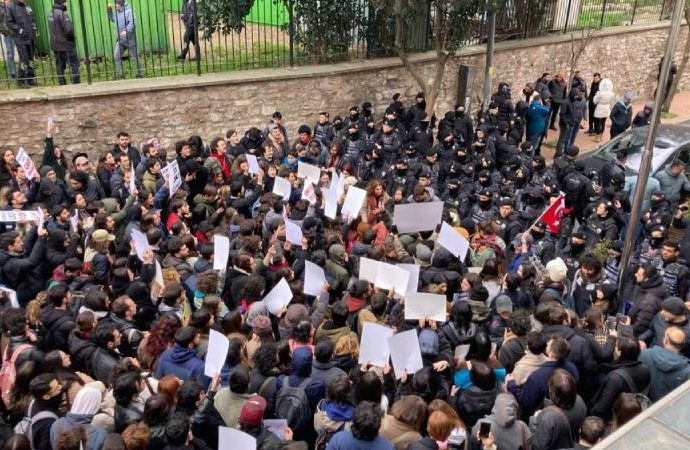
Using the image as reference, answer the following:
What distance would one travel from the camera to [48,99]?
10273mm

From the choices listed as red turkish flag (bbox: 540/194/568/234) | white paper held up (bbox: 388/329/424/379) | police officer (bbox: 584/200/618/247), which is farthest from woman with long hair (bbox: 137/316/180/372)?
police officer (bbox: 584/200/618/247)

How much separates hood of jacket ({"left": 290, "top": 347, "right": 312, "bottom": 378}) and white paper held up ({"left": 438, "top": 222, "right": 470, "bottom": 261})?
2592mm

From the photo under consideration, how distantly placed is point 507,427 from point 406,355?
94cm

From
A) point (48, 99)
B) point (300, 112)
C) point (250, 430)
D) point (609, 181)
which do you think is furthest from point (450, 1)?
point (250, 430)

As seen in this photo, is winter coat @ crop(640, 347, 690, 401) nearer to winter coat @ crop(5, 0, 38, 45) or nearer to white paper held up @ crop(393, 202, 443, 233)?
white paper held up @ crop(393, 202, 443, 233)

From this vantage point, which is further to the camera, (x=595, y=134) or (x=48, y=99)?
(x=595, y=134)

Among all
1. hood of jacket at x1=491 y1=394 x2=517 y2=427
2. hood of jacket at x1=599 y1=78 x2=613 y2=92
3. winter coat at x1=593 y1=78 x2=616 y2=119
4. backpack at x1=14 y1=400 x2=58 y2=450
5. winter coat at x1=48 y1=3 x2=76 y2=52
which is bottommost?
backpack at x1=14 y1=400 x2=58 y2=450

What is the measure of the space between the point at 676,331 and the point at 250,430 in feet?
10.9

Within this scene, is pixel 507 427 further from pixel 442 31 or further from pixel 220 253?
pixel 442 31

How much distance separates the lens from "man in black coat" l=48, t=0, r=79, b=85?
10953 mm

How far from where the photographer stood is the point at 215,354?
482 cm

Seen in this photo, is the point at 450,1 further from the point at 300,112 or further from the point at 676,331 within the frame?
the point at 676,331

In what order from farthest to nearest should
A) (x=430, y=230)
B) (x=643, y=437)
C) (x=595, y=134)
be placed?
(x=595, y=134), (x=430, y=230), (x=643, y=437)

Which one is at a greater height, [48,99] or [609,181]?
[48,99]
